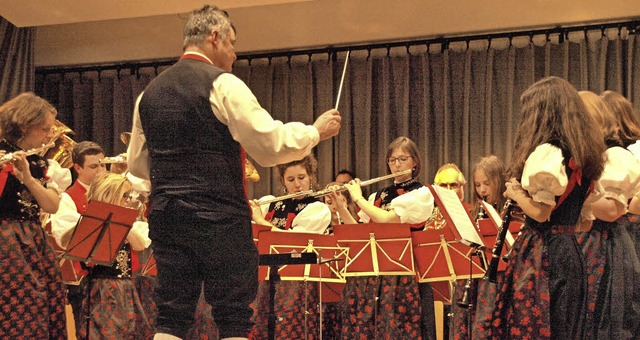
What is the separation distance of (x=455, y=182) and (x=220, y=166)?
381 centimetres

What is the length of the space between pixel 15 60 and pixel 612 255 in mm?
6779

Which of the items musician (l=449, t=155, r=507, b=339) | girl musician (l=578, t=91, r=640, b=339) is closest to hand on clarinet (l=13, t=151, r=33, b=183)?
musician (l=449, t=155, r=507, b=339)

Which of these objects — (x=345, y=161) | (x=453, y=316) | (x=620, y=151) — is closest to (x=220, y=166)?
(x=620, y=151)

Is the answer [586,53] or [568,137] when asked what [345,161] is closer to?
[586,53]

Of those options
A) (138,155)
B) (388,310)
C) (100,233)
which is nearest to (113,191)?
(100,233)

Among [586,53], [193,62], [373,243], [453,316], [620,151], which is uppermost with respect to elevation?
[586,53]

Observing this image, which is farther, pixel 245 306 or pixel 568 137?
pixel 568 137

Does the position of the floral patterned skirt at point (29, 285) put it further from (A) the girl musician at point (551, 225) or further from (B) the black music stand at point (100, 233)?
(A) the girl musician at point (551, 225)

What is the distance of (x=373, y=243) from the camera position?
507 centimetres

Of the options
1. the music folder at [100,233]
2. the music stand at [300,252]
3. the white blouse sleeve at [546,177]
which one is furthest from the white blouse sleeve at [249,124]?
the music folder at [100,233]

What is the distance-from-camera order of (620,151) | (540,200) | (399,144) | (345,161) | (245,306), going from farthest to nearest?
(345,161)
(399,144)
(620,151)
(540,200)
(245,306)

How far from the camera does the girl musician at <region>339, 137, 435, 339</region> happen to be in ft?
17.4

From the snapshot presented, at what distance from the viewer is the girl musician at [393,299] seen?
531cm

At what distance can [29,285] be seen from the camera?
4582 mm
